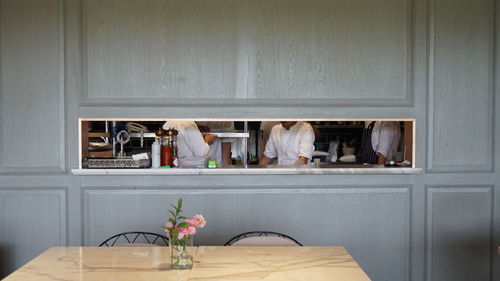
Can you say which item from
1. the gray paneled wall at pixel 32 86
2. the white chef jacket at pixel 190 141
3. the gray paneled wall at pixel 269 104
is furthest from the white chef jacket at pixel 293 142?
the gray paneled wall at pixel 32 86

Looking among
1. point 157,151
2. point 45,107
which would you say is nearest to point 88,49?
point 45,107

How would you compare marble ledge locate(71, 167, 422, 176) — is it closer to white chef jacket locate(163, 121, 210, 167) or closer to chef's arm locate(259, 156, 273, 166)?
white chef jacket locate(163, 121, 210, 167)

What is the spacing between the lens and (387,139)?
17.7 ft

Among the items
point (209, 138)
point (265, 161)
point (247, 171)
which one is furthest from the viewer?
point (209, 138)

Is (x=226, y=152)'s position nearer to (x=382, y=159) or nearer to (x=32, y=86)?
(x=382, y=159)

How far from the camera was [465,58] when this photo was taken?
13.1 feet

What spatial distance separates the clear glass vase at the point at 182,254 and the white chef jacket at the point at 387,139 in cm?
355

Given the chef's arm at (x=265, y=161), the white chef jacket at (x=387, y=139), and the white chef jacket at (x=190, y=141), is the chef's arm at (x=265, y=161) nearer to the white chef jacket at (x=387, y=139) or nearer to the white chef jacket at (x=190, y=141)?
the white chef jacket at (x=190, y=141)

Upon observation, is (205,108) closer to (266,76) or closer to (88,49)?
(266,76)

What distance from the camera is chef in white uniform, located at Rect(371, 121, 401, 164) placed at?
→ 212 inches

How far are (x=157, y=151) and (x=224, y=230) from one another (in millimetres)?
787

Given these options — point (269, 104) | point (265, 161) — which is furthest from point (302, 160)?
point (269, 104)

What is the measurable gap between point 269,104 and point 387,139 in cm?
196

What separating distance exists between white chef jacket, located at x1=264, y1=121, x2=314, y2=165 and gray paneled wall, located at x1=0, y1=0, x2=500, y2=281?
116 centimetres
